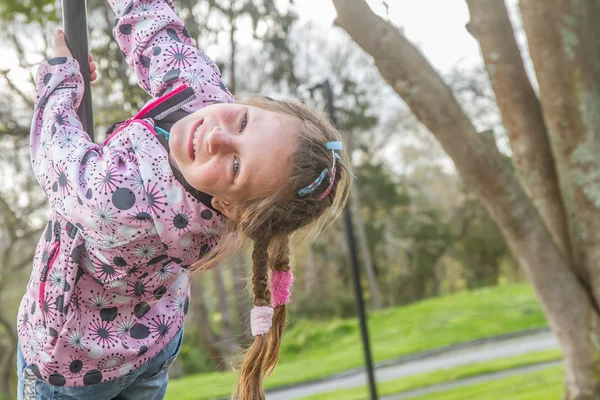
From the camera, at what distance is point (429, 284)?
16.2 m

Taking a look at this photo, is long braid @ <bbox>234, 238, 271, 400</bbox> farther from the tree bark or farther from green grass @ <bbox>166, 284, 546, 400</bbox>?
green grass @ <bbox>166, 284, 546, 400</bbox>

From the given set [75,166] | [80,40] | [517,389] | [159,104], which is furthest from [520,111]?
[517,389]

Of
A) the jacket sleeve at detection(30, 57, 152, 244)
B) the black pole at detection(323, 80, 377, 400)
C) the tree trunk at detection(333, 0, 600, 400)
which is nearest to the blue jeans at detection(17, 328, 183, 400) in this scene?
the jacket sleeve at detection(30, 57, 152, 244)

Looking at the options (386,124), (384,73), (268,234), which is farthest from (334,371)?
(386,124)

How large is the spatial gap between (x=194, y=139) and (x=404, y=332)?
922cm

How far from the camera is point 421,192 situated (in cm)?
1633

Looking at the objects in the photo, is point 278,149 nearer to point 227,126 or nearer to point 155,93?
point 227,126

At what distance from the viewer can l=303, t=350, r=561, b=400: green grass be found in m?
6.71

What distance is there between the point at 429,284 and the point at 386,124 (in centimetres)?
398

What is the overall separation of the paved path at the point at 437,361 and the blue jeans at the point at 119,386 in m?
5.43

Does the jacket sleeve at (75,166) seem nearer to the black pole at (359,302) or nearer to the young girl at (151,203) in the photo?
the young girl at (151,203)

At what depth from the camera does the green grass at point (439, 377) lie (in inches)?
264

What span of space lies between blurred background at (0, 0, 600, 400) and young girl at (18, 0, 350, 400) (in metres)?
0.19

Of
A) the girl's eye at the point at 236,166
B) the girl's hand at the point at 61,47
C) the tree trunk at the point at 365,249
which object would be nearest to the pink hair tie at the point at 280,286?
the girl's eye at the point at 236,166
